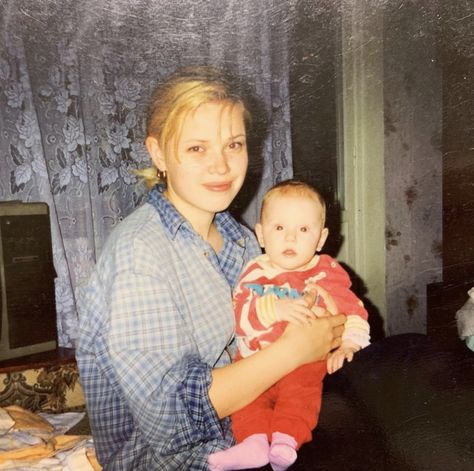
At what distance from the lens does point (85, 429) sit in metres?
1.50

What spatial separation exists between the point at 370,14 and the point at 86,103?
1.19 metres

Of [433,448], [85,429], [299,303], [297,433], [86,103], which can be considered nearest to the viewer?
[433,448]

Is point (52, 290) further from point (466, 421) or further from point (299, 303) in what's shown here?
point (466, 421)

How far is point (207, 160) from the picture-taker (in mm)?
894

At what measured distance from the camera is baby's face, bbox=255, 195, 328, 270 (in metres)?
0.99

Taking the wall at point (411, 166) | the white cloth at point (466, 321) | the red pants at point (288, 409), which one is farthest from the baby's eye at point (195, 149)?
the wall at point (411, 166)

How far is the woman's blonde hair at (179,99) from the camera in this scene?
868 mm

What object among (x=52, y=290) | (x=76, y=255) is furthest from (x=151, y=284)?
(x=76, y=255)

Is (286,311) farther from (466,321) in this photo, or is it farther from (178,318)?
(466,321)

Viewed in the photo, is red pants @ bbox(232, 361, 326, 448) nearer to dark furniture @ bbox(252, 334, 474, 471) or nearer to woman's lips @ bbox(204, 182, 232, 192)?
dark furniture @ bbox(252, 334, 474, 471)

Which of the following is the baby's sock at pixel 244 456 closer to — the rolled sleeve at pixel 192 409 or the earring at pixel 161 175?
the rolled sleeve at pixel 192 409

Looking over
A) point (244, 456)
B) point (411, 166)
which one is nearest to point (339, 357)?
point (244, 456)

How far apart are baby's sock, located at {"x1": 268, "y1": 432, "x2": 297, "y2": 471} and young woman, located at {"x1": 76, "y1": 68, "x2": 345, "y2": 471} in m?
0.09

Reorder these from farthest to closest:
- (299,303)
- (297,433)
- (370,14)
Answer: (370,14) < (299,303) < (297,433)
